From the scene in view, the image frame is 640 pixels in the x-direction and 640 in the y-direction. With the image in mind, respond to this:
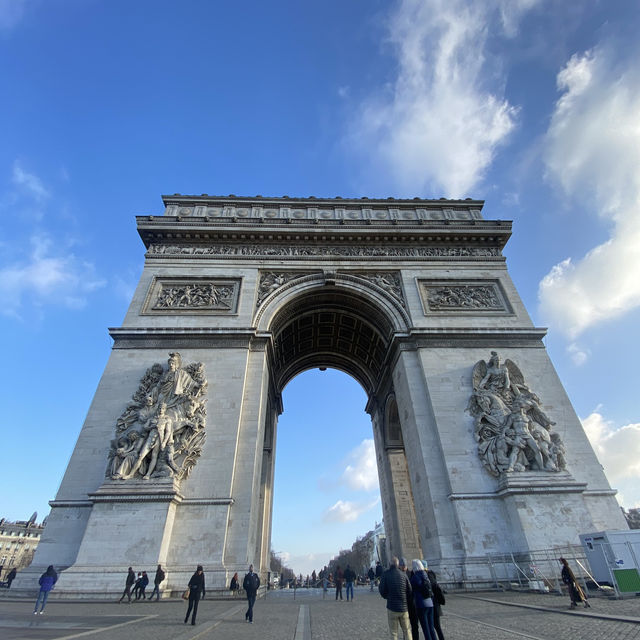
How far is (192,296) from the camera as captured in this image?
1747cm

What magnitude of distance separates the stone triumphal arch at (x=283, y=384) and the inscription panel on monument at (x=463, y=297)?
0.10m

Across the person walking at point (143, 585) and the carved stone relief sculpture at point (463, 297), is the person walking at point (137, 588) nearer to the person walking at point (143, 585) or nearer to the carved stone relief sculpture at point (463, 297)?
the person walking at point (143, 585)

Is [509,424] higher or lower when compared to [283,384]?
lower

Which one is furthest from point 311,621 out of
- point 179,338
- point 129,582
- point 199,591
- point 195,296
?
point 195,296

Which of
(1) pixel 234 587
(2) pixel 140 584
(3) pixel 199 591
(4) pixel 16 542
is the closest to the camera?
(3) pixel 199 591

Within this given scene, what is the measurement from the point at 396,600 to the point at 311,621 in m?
3.87

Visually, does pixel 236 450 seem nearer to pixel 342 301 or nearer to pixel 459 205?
pixel 342 301

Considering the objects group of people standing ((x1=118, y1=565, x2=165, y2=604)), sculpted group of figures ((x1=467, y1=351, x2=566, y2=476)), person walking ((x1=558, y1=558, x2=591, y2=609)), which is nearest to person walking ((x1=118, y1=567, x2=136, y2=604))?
group of people standing ((x1=118, y1=565, x2=165, y2=604))

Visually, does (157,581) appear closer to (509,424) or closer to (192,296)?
(192,296)

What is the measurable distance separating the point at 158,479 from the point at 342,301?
11381mm

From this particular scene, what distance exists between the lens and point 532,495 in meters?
12.4

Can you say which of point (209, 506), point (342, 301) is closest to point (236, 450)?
point (209, 506)

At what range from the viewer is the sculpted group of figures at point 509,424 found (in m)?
13.1

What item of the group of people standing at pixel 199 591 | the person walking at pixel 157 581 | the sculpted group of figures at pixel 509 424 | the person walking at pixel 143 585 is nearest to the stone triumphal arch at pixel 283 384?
the sculpted group of figures at pixel 509 424
